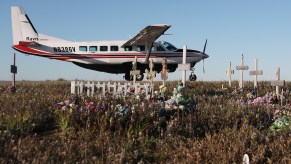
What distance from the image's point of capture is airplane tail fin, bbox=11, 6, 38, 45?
34.3 meters

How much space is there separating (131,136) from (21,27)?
102 ft

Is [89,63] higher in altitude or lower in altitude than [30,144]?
higher

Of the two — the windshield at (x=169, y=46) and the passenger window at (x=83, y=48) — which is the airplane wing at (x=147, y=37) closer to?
the windshield at (x=169, y=46)

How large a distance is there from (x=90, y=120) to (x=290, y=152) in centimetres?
380

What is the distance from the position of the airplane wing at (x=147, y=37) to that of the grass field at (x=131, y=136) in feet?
60.4

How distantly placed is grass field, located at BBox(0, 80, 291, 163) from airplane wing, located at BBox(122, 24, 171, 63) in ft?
60.4

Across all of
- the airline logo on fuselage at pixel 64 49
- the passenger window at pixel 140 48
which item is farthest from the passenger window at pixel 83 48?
the passenger window at pixel 140 48

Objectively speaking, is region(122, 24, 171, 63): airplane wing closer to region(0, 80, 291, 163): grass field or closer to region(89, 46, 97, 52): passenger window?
region(89, 46, 97, 52): passenger window

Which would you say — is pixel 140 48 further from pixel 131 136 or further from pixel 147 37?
pixel 131 136

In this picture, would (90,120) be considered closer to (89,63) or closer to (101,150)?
(101,150)

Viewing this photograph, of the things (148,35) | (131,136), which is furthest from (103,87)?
(148,35)

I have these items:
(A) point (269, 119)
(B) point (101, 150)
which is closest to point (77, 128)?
(B) point (101, 150)

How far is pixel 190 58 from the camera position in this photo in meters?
29.8

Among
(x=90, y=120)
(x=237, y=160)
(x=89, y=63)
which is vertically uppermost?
(x=89, y=63)
